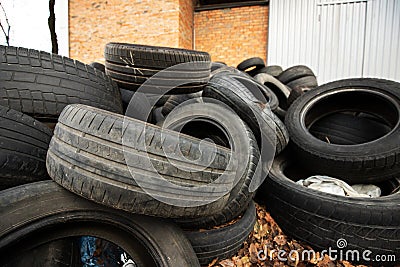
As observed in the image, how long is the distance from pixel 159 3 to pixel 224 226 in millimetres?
7161

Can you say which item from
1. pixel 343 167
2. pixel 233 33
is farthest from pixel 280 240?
pixel 233 33

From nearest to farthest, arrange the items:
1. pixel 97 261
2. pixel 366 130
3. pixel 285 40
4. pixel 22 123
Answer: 1. pixel 22 123
2. pixel 97 261
3. pixel 366 130
4. pixel 285 40

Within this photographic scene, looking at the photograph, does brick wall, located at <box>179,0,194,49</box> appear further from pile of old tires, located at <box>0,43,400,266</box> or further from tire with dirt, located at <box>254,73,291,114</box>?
pile of old tires, located at <box>0,43,400,266</box>

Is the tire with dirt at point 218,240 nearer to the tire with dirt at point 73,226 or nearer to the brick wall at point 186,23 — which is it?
the tire with dirt at point 73,226

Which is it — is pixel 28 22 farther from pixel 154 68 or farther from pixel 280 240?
pixel 280 240

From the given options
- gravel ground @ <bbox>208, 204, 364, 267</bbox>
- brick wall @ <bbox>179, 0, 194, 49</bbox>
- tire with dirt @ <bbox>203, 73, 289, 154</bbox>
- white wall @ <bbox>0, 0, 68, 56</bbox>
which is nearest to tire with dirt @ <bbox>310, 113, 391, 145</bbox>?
tire with dirt @ <bbox>203, 73, 289, 154</bbox>

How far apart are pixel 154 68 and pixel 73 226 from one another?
124 cm

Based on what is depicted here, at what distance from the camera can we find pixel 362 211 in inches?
64.9

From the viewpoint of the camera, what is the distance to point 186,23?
803cm

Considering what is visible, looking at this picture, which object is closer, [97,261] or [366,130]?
[97,261]

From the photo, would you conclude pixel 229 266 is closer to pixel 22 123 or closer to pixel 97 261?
pixel 97 261

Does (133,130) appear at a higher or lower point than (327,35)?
lower

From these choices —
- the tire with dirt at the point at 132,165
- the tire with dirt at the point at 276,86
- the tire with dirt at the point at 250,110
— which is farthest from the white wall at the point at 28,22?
the tire with dirt at the point at 132,165

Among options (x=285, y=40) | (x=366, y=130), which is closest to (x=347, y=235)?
(x=366, y=130)
